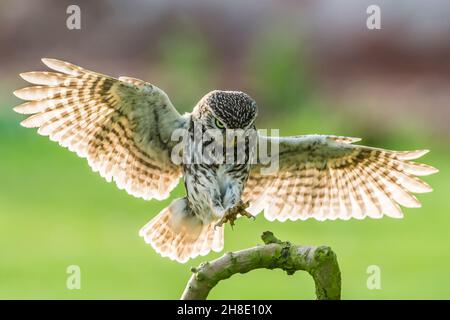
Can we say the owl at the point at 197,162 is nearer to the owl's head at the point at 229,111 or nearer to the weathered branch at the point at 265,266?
the owl's head at the point at 229,111

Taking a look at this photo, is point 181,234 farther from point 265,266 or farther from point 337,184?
point 265,266

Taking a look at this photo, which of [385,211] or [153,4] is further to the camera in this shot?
[153,4]

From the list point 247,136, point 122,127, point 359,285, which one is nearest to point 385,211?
point 247,136

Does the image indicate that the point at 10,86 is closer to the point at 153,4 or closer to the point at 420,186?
the point at 153,4

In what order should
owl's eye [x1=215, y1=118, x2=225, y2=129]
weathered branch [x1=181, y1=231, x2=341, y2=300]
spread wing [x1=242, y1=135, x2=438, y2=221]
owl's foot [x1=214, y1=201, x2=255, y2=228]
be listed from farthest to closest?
spread wing [x1=242, y1=135, x2=438, y2=221] → owl's eye [x1=215, y1=118, x2=225, y2=129] → owl's foot [x1=214, y1=201, x2=255, y2=228] → weathered branch [x1=181, y1=231, x2=341, y2=300]

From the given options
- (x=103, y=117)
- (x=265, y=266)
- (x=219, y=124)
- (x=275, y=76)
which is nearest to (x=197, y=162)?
(x=219, y=124)

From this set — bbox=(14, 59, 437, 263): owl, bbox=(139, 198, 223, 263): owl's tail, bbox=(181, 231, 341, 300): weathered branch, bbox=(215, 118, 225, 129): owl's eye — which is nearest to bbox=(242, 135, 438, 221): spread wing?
bbox=(14, 59, 437, 263): owl

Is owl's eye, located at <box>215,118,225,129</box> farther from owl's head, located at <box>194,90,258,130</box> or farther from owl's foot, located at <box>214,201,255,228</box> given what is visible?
owl's foot, located at <box>214,201,255,228</box>
